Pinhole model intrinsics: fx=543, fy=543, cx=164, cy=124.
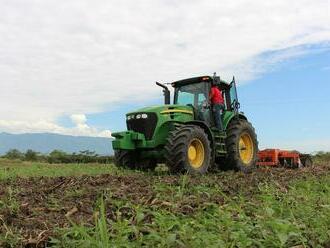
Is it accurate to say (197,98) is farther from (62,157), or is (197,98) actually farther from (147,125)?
(62,157)

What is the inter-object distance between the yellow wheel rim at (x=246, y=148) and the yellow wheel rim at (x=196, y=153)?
1.95 metres

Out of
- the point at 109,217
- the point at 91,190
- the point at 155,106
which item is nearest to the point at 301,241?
the point at 109,217

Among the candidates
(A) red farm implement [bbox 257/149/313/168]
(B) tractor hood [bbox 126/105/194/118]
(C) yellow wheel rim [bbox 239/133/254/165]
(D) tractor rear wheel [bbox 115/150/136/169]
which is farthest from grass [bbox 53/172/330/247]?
(A) red farm implement [bbox 257/149/313/168]

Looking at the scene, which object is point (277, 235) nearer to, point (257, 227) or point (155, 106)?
point (257, 227)

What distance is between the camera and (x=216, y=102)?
12.1m

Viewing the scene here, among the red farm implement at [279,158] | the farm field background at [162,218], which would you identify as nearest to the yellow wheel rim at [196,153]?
the farm field background at [162,218]

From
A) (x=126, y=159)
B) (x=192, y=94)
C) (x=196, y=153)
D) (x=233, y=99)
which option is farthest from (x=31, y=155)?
(x=196, y=153)

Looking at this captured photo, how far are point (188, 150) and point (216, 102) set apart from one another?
1.68 meters

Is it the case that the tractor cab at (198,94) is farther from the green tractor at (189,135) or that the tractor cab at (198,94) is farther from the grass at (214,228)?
the grass at (214,228)

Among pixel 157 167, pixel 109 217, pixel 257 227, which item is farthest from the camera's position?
pixel 157 167

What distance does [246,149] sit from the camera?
13.4 meters

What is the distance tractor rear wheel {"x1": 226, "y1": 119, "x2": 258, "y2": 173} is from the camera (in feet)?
40.7

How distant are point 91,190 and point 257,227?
2.83 metres

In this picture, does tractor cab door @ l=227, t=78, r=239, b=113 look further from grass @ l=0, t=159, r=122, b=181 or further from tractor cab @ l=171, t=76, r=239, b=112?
grass @ l=0, t=159, r=122, b=181
